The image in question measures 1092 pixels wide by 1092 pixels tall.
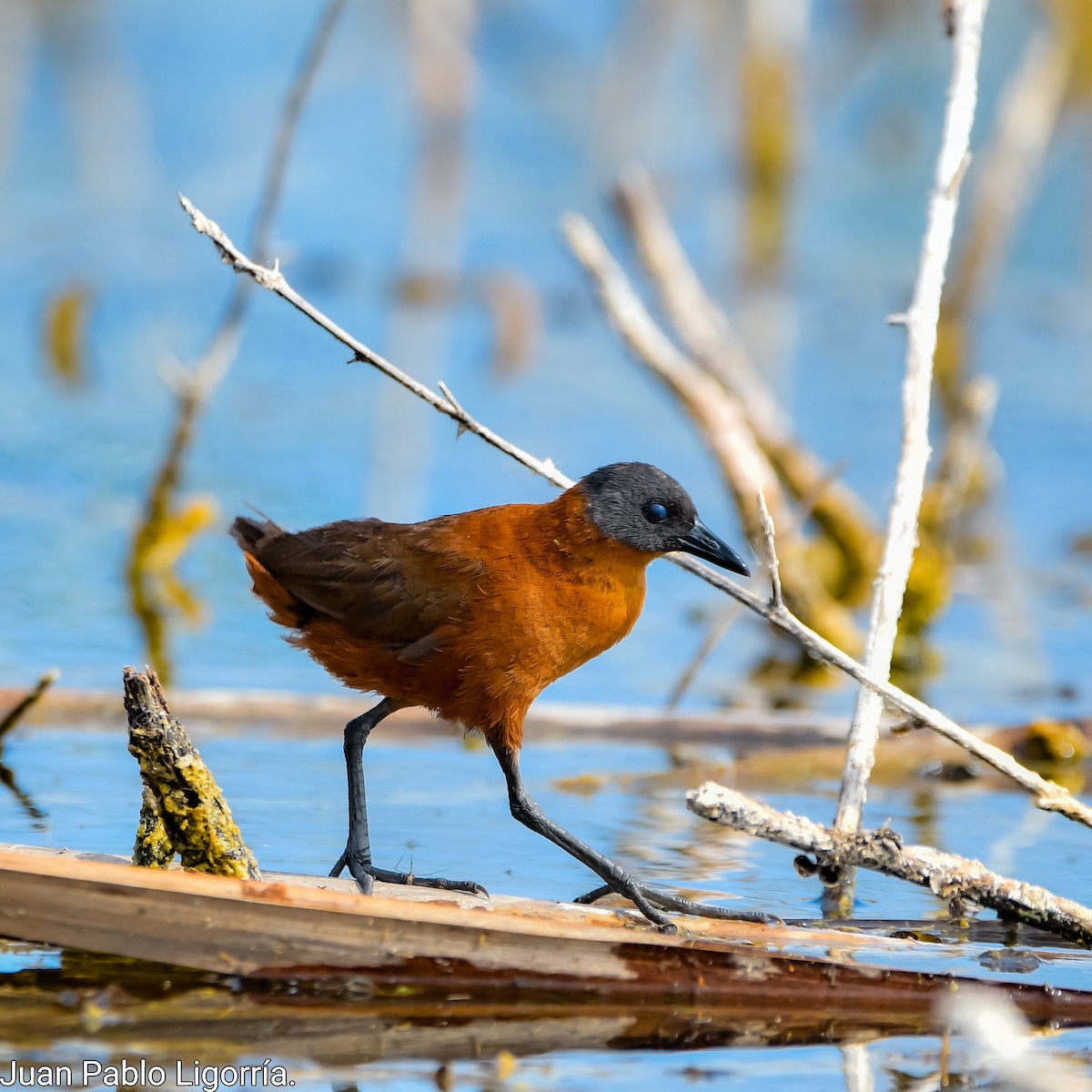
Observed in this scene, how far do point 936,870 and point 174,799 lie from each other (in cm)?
158

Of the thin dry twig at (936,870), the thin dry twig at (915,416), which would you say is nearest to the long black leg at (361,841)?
the thin dry twig at (936,870)

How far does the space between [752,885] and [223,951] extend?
149cm

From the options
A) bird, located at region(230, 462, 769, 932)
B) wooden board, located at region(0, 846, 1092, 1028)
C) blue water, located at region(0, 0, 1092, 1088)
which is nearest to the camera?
wooden board, located at region(0, 846, 1092, 1028)

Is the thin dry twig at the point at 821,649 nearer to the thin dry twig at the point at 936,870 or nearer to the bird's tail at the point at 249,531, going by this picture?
the thin dry twig at the point at 936,870

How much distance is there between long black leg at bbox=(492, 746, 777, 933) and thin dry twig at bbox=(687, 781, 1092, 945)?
0.22 m

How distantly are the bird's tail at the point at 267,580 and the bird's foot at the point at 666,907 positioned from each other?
103 cm

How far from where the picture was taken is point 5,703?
5250 mm

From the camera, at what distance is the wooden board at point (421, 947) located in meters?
3.47

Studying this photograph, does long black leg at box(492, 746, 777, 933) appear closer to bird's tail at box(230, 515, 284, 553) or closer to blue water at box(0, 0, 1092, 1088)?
blue water at box(0, 0, 1092, 1088)

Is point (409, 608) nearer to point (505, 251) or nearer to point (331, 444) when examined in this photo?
point (331, 444)

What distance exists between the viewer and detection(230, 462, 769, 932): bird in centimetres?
421

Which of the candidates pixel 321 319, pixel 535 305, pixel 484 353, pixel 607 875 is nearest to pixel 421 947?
pixel 607 875

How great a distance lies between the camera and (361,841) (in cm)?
428

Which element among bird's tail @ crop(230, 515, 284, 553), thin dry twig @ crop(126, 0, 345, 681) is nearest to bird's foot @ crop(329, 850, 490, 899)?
bird's tail @ crop(230, 515, 284, 553)
